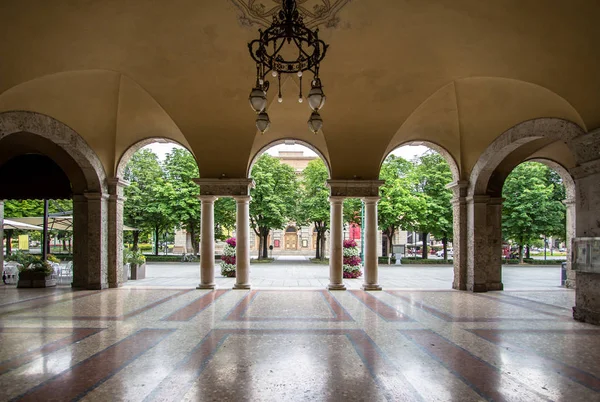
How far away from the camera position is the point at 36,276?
47.1 feet

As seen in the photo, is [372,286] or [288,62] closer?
[288,62]

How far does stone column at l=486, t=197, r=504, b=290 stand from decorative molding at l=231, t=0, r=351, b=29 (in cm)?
871

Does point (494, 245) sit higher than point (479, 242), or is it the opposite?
point (479, 242)

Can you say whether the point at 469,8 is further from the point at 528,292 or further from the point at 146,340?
the point at 528,292

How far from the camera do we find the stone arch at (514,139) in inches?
376

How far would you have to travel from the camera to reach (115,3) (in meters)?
7.81

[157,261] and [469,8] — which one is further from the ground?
[469,8]

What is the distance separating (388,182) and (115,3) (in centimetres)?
2503

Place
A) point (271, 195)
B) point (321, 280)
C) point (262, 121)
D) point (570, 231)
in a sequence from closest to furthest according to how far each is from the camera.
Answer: point (262, 121) < point (570, 231) < point (321, 280) < point (271, 195)

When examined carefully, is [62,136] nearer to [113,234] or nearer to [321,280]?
[113,234]

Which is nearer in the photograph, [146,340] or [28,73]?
[146,340]

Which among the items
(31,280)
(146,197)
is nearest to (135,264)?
(31,280)

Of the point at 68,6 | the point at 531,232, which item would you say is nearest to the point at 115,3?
the point at 68,6

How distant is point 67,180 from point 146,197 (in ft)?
49.3
